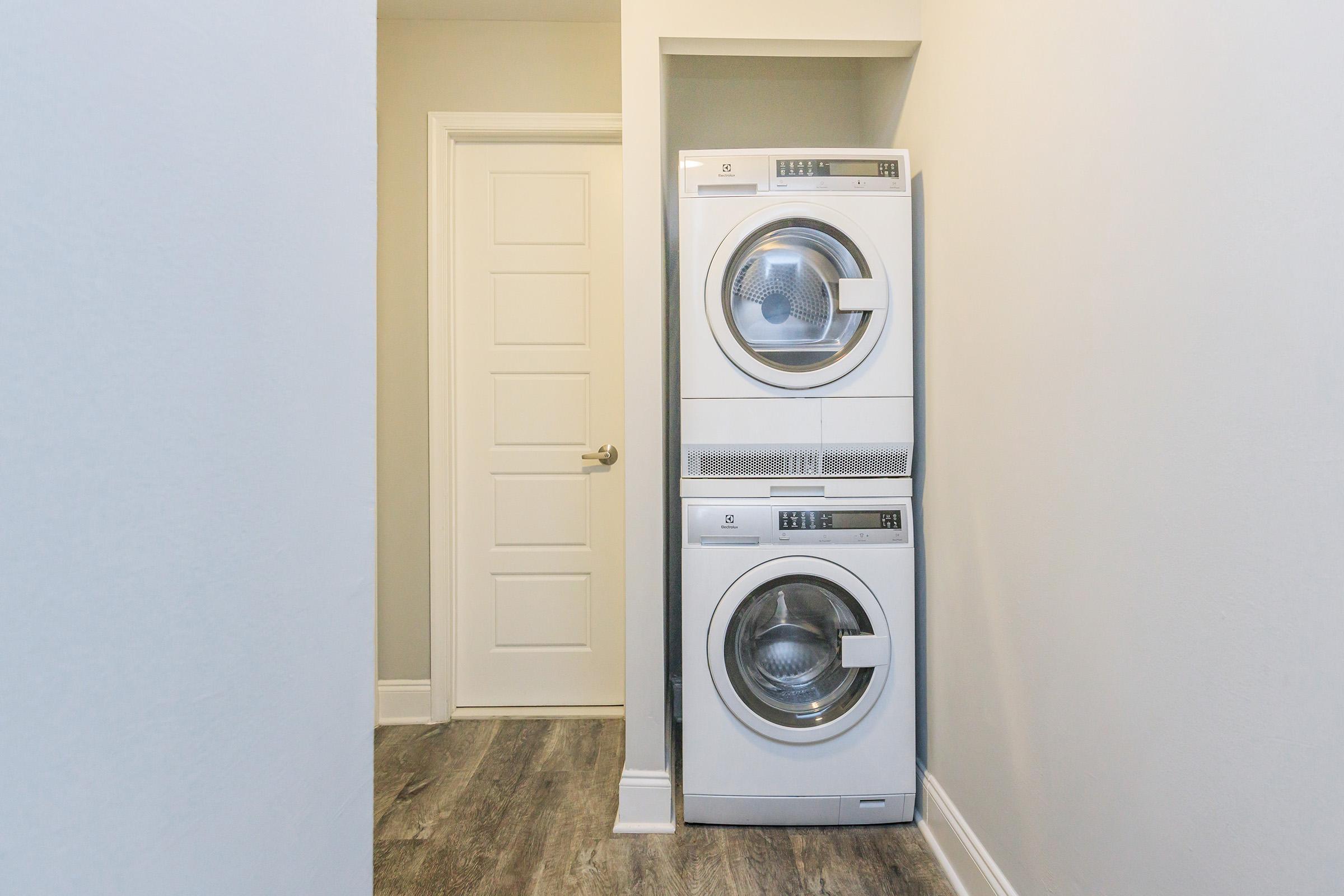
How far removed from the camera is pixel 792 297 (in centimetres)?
203

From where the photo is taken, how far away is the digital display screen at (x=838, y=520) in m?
1.99

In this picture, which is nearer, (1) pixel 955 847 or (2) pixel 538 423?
(1) pixel 955 847

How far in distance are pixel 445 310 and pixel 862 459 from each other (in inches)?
64.9

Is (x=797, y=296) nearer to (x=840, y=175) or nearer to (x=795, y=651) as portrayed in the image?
(x=840, y=175)

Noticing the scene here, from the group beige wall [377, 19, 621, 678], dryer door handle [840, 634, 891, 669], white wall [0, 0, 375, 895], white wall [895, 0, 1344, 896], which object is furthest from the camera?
beige wall [377, 19, 621, 678]

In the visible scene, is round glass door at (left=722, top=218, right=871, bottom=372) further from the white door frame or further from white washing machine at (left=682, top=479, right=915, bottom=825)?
the white door frame

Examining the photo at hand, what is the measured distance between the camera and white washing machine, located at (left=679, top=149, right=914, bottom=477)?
6.51ft

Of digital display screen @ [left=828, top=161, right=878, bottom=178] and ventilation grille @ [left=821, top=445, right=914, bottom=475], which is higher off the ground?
digital display screen @ [left=828, top=161, right=878, bottom=178]

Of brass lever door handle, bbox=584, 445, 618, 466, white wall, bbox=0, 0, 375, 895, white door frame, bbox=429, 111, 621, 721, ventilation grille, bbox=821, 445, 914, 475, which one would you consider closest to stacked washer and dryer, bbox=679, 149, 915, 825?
ventilation grille, bbox=821, 445, 914, 475

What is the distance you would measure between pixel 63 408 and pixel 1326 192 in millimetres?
1096

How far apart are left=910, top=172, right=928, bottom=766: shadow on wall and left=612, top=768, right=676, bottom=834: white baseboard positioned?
2.31 feet

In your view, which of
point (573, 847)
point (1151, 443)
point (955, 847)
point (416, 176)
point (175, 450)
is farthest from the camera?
point (416, 176)

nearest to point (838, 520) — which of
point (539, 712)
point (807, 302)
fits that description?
point (807, 302)

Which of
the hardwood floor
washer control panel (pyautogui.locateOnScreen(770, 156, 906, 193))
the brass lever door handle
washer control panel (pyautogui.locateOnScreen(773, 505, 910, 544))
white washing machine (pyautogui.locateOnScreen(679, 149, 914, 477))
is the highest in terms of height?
washer control panel (pyautogui.locateOnScreen(770, 156, 906, 193))
